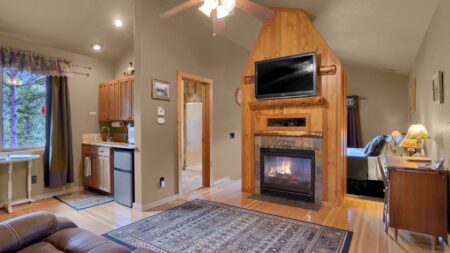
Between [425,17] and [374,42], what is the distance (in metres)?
1.30

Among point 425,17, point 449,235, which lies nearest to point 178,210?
point 449,235

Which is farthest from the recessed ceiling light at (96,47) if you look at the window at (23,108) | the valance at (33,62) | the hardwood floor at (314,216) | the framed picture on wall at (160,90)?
the hardwood floor at (314,216)

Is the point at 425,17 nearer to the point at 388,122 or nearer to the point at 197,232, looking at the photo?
the point at 197,232

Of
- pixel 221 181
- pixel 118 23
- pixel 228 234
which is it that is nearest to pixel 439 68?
pixel 228 234

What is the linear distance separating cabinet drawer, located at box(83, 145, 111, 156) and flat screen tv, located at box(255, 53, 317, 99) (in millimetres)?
2670

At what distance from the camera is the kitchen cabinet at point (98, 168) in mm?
4066

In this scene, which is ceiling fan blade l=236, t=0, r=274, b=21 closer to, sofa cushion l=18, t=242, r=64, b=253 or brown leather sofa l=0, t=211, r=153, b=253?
brown leather sofa l=0, t=211, r=153, b=253

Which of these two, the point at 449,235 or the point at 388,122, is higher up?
the point at 388,122

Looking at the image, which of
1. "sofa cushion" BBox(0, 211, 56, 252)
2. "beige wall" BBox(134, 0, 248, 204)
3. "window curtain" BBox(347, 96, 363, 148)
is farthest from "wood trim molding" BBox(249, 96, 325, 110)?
"window curtain" BBox(347, 96, 363, 148)

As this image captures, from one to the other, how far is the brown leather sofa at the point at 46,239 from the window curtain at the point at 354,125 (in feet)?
24.4

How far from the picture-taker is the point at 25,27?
371 centimetres

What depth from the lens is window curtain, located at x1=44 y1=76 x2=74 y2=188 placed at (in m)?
4.11

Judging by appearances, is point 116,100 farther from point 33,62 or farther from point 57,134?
point 33,62

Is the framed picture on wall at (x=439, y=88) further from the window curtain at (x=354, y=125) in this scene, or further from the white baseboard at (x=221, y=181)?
the window curtain at (x=354, y=125)
